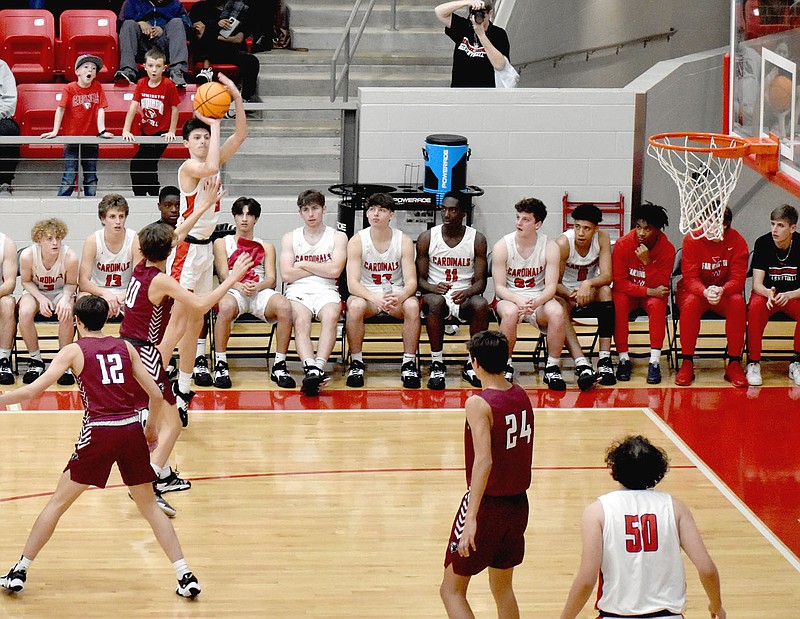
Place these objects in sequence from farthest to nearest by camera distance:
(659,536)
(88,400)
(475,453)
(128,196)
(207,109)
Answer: (128,196) → (207,109) → (88,400) → (475,453) → (659,536)

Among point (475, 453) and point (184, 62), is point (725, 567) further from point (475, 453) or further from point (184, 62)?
point (184, 62)

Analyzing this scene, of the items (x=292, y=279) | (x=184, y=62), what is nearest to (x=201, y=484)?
(x=292, y=279)

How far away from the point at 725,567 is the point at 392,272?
155 inches

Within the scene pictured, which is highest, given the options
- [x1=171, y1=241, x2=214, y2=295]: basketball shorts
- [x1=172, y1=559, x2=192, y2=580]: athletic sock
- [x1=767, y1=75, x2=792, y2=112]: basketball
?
[x1=767, y1=75, x2=792, y2=112]: basketball

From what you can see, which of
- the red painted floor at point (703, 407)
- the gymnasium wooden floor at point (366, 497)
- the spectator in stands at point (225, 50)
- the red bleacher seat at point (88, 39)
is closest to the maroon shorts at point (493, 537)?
the gymnasium wooden floor at point (366, 497)

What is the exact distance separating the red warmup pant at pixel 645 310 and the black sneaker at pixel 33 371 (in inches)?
170

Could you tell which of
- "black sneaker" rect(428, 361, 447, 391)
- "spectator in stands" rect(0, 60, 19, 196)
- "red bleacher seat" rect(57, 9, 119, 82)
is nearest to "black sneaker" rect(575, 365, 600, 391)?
"black sneaker" rect(428, 361, 447, 391)

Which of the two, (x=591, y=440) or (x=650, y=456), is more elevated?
(x=650, y=456)

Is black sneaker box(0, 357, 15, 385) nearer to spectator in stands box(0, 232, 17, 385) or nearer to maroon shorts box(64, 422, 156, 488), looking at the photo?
spectator in stands box(0, 232, 17, 385)

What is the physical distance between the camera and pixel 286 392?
882 cm

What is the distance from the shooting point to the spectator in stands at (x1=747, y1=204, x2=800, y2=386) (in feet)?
29.3

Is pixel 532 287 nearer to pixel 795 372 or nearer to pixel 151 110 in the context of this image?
pixel 795 372

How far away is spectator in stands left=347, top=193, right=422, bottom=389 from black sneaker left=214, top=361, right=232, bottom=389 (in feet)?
2.93

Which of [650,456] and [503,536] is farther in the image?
[503,536]
